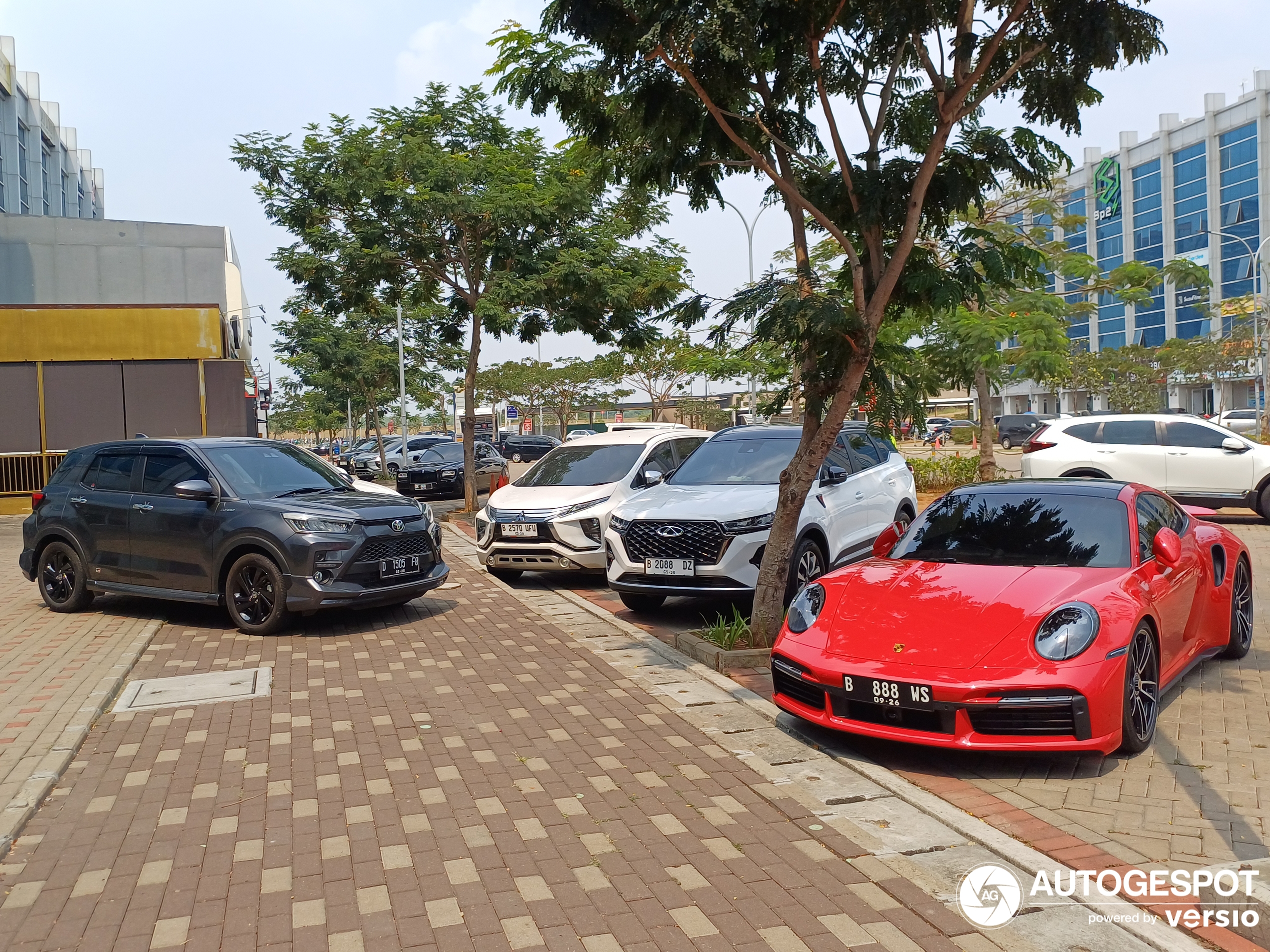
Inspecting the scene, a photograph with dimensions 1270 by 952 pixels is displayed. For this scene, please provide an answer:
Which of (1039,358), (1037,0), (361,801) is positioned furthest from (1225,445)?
(361,801)

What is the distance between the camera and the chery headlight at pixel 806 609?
6160mm

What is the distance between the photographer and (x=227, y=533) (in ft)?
30.7

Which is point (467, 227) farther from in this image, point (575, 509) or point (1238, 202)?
point (1238, 202)

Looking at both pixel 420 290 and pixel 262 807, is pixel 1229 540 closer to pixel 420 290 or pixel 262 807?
pixel 262 807

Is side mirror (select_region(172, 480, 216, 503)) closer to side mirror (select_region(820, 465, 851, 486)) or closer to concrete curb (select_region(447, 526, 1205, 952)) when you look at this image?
concrete curb (select_region(447, 526, 1205, 952))

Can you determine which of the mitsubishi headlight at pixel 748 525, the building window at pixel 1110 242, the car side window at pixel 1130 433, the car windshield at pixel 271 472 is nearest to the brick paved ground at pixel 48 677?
the car windshield at pixel 271 472

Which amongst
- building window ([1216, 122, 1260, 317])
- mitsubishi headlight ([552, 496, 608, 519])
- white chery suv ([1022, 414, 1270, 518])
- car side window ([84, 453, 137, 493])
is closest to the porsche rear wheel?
mitsubishi headlight ([552, 496, 608, 519])

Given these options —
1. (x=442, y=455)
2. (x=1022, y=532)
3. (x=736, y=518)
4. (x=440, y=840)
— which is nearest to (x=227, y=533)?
(x=736, y=518)

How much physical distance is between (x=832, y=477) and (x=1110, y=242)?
84.8m

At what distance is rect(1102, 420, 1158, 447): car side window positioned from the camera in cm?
1686

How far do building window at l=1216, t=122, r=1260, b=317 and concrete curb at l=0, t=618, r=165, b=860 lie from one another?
73012 mm

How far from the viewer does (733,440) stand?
36.0 feet

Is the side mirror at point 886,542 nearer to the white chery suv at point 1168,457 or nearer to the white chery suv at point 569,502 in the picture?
the white chery suv at point 569,502

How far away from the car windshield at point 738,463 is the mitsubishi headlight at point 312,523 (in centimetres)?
313
